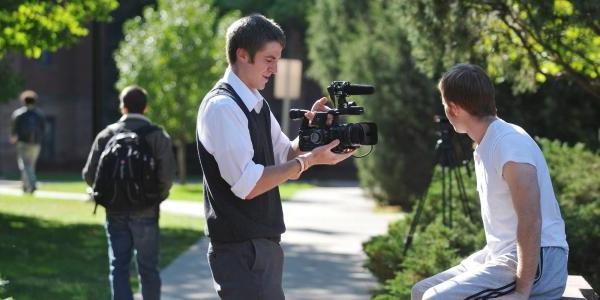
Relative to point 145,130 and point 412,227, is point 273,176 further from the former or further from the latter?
point 412,227

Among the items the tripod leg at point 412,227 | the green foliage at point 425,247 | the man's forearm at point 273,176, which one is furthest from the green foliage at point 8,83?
the man's forearm at point 273,176

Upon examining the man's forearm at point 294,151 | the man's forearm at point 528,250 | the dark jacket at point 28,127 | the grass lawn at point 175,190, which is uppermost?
the man's forearm at point 294,151

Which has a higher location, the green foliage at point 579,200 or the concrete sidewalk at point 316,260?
the green foliage at point 579,200

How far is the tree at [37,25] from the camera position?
41.8 feet

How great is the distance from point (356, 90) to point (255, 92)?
17.7 inches

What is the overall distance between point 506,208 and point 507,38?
226 inches

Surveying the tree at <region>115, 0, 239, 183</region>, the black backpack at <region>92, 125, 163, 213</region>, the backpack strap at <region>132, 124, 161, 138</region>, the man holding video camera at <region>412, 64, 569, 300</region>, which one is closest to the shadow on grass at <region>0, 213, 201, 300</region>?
the black backpack at <region>92, 125, 163, 213</region>

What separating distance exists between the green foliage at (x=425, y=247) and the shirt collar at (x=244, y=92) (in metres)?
3.06

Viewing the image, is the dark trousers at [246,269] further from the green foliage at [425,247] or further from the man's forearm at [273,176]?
→ the green foliage at [425,247]

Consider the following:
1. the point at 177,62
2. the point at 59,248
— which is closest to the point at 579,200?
the point at 59,248

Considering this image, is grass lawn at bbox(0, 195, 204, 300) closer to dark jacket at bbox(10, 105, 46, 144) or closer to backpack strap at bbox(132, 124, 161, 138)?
dark jacket at bbox(10, 105, 46, 144)

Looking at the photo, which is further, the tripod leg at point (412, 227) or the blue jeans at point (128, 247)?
the tripod leg at point (412, 227)

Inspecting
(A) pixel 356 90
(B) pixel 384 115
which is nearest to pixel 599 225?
(A) pixel 356 90

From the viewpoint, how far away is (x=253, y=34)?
4242 mm
